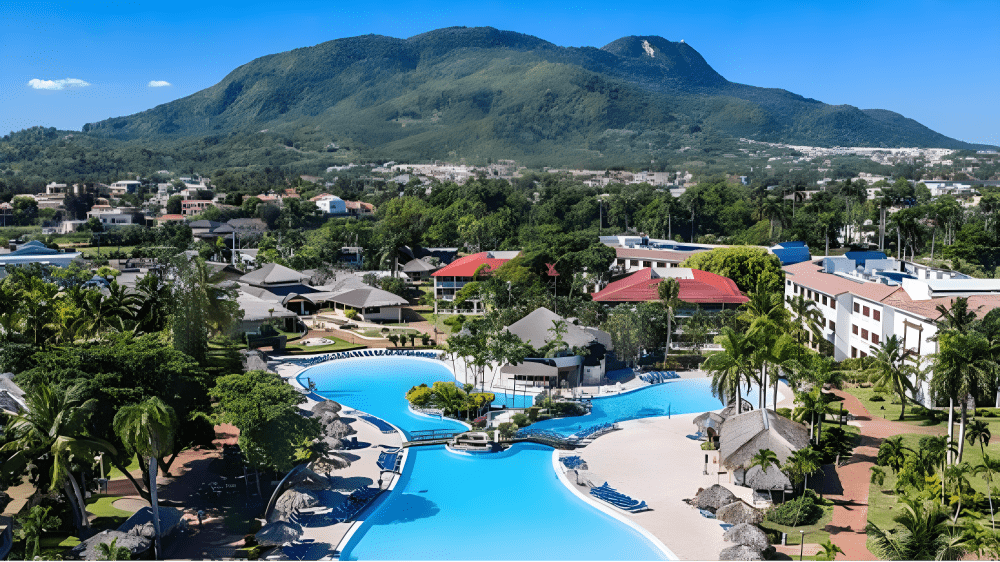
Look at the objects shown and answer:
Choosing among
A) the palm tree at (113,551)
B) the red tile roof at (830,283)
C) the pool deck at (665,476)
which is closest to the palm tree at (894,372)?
the red tile roof at (830,283)

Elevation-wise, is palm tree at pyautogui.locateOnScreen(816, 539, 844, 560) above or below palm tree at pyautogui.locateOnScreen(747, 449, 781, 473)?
below

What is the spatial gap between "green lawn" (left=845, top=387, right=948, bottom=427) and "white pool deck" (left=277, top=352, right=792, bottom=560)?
10.6ft

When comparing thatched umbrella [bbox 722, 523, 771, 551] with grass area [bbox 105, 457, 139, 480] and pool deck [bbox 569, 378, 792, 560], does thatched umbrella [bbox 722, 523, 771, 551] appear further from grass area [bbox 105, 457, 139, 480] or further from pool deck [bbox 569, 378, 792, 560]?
grass area [bbox 105, 457, 139, 480]

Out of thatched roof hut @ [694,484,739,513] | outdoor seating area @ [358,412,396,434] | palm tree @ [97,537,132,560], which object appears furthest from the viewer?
outdoor seating area @ [358,412,396,434]

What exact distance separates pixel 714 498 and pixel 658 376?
15345mm

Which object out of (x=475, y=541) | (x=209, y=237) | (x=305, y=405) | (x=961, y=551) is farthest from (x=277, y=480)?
(x=209, y=237)

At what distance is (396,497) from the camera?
2058 centimetres

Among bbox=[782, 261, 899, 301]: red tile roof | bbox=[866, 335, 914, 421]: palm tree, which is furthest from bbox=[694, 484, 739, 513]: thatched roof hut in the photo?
bbox=[782, 261, 899, 301]: red tile roof

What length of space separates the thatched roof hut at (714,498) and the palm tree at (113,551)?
12978 millimetres

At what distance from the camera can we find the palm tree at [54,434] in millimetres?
16312

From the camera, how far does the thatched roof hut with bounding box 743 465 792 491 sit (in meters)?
19.7

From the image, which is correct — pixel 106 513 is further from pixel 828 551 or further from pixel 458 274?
pixel 458 274

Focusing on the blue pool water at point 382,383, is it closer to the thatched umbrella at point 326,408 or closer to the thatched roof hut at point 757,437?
the thatched umbrella at point 326,408

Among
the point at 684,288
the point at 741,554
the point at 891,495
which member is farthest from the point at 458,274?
the point at 741,554
